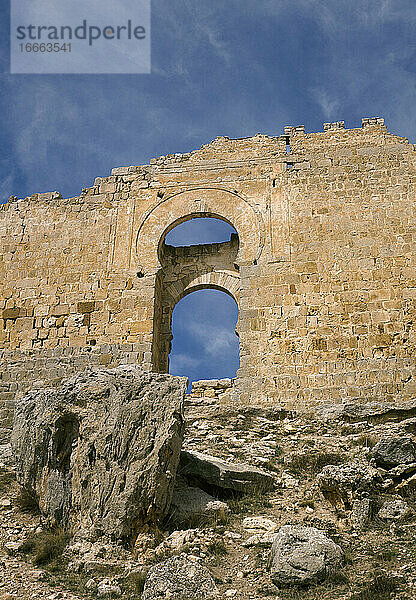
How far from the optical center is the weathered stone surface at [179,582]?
20.5 feet

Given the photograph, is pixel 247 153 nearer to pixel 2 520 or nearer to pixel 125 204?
pixel 125 204

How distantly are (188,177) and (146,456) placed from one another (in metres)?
7.81

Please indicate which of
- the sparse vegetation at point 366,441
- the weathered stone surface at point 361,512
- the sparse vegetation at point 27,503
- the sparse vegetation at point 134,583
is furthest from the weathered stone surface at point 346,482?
the sparse vegetation at point 27,503

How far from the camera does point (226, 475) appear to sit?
28.1 ft

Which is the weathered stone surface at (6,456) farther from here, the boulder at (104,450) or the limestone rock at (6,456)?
the boulder at (104,450)

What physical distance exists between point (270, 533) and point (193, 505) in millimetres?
1106

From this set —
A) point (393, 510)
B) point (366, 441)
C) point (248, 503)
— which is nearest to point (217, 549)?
point (248, 503)

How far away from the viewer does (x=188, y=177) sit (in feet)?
47.2

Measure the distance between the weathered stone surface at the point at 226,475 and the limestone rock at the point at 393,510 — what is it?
1.52 metres

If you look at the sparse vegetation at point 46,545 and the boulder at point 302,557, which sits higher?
the boulder at point 302,557

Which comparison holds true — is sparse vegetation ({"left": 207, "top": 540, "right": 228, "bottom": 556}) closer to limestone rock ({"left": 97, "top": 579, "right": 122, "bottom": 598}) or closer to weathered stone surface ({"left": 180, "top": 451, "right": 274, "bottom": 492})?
limestone rock ({"left": 97, "top": 579, "right": 122, "bottom": 598})

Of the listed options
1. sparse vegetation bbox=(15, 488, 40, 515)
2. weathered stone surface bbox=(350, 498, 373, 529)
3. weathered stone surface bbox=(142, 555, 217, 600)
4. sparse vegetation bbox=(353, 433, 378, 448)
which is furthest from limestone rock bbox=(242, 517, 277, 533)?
sparse vegetation bbox=(15, 488, 40, 515)

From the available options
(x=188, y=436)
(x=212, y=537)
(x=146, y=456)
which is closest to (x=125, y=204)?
(x=188, y=436)

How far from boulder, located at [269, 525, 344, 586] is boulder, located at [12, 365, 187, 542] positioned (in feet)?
5.67
